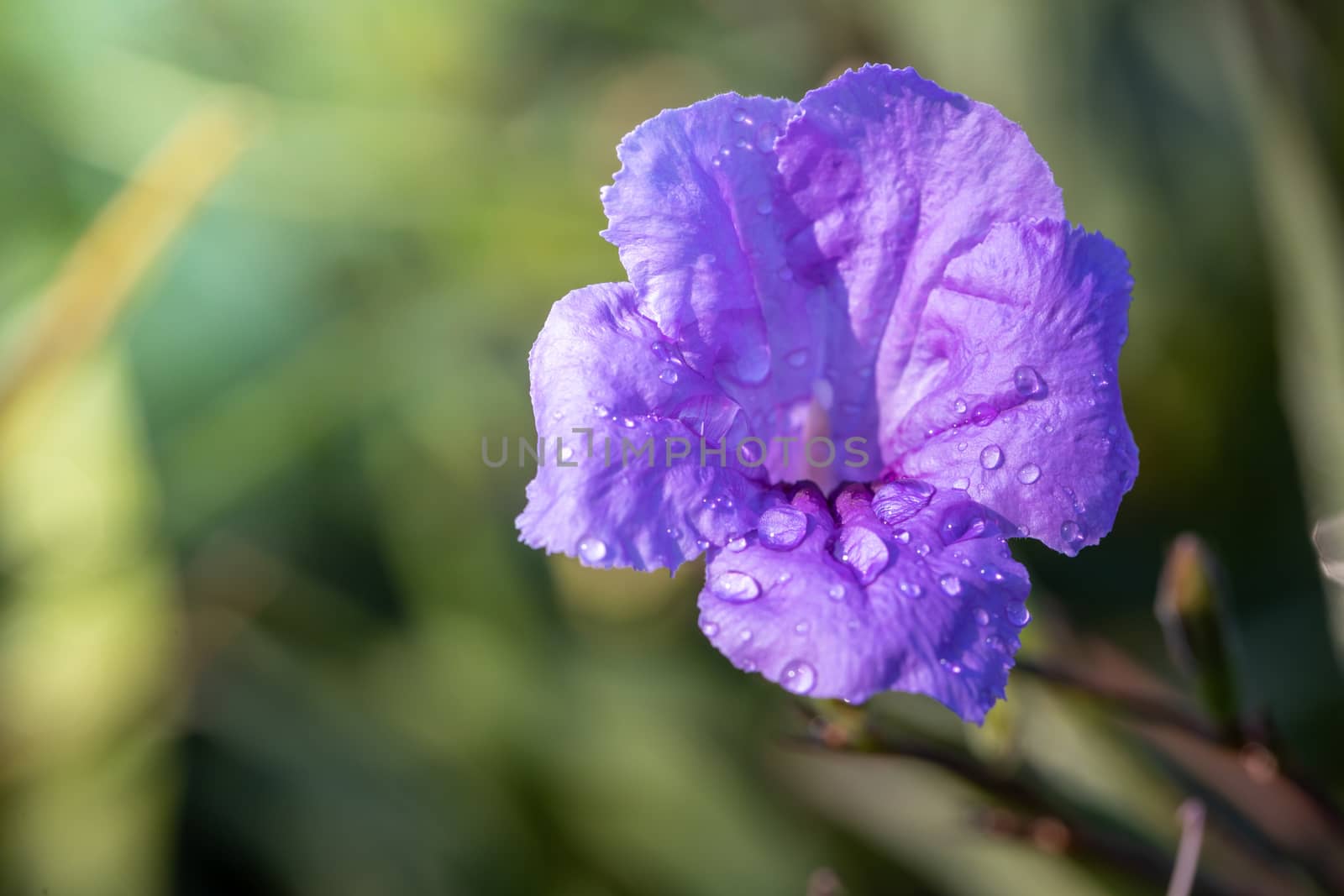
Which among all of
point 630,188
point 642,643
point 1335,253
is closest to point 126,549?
point 642,643

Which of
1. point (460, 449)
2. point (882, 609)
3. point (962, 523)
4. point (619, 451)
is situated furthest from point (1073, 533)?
point (460, 449)

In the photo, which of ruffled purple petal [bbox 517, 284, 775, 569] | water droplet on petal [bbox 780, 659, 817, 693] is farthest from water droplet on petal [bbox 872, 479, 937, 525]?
water droplet on petal [bbox 780, 659, 817, 693]

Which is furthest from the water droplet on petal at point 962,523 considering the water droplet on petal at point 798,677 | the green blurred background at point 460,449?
the green blurred background at point 460,449

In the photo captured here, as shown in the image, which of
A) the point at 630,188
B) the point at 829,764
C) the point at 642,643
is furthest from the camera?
the point at 642,643

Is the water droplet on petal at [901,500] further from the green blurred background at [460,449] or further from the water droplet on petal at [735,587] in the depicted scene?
the green blurred background at [460,449]

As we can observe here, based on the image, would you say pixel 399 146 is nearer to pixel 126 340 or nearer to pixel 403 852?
pixel 126 340

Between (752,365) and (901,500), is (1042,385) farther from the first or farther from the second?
(752,365)
